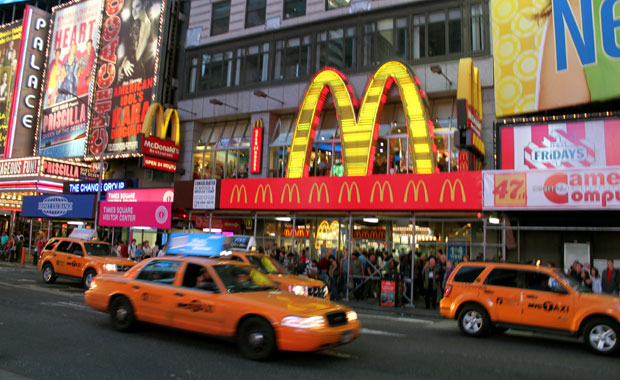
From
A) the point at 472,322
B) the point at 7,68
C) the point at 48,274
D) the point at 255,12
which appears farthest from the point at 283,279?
the point at 7,68

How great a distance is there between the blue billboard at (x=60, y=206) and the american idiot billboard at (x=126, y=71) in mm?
4066

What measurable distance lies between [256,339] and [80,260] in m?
12.0

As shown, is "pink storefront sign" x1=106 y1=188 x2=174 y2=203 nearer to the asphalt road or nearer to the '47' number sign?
the asphalt road

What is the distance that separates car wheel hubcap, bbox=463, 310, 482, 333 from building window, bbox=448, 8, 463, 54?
1455cm

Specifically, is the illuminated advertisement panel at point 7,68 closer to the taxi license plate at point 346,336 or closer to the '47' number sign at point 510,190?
the '47' number sign at point 510,190

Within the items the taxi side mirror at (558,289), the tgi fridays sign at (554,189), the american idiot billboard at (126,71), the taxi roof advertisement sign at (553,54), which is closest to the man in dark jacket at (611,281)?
the tgi fridays sign at (554,189)

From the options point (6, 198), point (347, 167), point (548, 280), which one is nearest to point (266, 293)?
point (548, 280)

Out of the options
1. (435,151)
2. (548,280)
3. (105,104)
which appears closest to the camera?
(548,280)

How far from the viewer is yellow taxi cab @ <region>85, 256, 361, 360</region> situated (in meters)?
6.92

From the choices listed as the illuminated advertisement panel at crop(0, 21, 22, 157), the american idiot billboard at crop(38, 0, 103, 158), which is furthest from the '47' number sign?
the illuminated advertisement panel at crop(0, 21, 22, 157)

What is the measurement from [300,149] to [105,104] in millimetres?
17121

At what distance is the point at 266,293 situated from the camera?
25.8ft

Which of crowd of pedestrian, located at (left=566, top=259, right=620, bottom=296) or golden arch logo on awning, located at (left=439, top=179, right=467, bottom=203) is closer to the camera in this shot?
crowd of pedestrian, located at (left=566, top=259, right=620, bottom=296)

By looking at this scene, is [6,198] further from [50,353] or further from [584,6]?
[584,6]
